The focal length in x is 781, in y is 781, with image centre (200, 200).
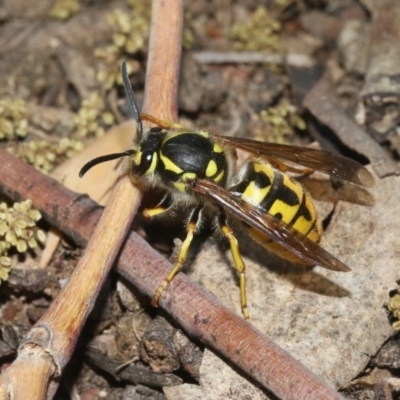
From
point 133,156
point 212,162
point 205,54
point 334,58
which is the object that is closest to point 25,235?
point 133,156

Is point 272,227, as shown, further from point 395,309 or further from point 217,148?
point 395,309

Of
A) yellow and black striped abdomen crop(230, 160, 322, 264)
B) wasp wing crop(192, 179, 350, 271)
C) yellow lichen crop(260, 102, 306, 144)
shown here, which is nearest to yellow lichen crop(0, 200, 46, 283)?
wasp wing crop(192, 179, 350, 271)

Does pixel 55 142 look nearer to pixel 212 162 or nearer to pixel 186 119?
pixel 186 119

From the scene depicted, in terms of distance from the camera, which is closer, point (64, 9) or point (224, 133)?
point (224, 133)

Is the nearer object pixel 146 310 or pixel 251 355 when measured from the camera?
pixel 251 355

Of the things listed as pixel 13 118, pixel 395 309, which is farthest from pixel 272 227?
pixel 13 118
